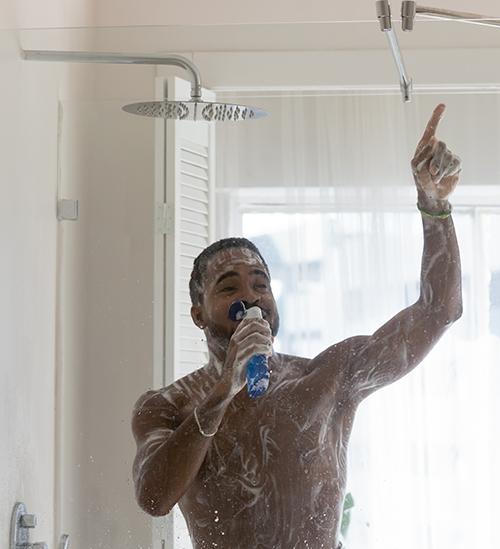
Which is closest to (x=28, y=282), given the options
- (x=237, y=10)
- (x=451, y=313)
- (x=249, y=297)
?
(x=249, y=297)

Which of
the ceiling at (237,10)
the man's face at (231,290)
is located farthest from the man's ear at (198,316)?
the ceiling at (237,10)

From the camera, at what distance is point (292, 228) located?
1.29 metres

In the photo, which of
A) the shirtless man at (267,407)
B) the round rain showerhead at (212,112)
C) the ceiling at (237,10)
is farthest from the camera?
the ceiling at (237,10)

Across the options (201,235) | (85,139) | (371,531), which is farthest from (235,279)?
(371,531)

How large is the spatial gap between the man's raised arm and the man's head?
19cm

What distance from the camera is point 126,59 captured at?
4.41 ft

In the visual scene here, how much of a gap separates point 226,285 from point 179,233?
14 centimetres

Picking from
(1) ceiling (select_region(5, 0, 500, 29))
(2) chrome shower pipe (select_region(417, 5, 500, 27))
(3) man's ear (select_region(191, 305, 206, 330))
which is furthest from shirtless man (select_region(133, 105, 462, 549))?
(1) ceiling (select_region(5, 0, 500, 29))

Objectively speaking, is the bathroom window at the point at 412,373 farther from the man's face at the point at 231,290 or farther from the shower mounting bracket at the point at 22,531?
the shower mounting bracket at the point at 22,531

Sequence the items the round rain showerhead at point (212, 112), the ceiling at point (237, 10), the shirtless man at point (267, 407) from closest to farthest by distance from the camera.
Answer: the shirtless man at point (267, 407), the round rain showerhead at point (212, 112), the ceiling at point (237, 10)

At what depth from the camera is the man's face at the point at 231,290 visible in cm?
124

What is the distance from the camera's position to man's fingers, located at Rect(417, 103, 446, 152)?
1287mm

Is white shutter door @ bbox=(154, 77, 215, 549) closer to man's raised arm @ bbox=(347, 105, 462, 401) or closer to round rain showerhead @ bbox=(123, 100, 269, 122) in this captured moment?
round rain showerhead @ bbox=(123, 100, 269, 122)

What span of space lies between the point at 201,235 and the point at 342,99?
14.7 inches
